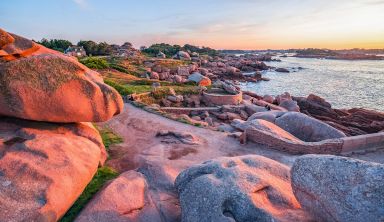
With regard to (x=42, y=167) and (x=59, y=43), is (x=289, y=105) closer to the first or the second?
(x=42, y=167)

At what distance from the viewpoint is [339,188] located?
5191mm

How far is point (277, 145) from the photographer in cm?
1317

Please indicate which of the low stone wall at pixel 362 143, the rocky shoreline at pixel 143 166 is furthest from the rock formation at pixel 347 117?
the rocky shoreline at pixel 143 166

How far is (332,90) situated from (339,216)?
45.0 meters

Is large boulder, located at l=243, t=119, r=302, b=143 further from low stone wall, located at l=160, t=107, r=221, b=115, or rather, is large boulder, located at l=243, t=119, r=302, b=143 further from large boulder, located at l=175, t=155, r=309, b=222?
low stone wall, located at l=160, t=107, r=221, b=115

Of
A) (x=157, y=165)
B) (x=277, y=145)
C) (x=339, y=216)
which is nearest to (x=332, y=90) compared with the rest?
(x=277, y=145)

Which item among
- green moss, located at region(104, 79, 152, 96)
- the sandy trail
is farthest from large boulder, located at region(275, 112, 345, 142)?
green moss, located at region(104, 79, 152, 96)

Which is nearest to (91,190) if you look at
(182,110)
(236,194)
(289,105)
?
(236,194)

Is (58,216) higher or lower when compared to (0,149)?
lower

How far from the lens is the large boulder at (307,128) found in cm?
1539

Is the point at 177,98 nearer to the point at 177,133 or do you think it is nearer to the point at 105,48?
the point at 177,133

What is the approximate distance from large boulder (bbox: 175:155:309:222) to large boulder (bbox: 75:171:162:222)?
1.02m

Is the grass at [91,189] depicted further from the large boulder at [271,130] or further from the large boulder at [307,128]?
the large boulder at [307,128]

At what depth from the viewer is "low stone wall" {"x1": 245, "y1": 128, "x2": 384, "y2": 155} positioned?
1292cm
